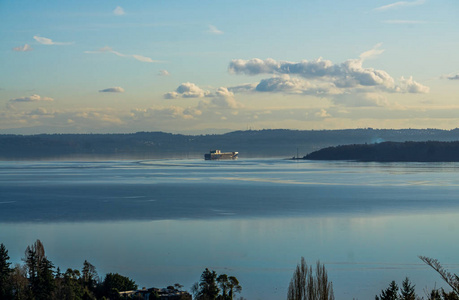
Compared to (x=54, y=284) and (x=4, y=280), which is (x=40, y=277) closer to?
(x=54, y=284)

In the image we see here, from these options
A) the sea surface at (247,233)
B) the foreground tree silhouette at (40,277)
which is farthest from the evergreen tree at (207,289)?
the foreground tree silhouette at (40,277)

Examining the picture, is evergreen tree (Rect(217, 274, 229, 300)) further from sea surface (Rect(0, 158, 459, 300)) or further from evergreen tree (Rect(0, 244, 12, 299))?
evergreen tree (Rect(0, 244, 12, 299))

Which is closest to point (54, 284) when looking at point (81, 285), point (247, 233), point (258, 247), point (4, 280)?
point (81, 285)

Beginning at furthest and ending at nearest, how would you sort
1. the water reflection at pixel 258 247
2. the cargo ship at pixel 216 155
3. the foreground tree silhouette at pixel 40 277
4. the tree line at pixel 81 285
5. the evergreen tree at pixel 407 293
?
the cargo ship at pixel 216 155
the water reflection at pixel 258 247
the foreground tree silhouette at pixel 40 277
the tree line at pixel 81 285
the evergreen tree at pixel 407 293

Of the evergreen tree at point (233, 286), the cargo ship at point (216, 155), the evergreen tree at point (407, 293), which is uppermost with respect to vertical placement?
the cargo ship at point (216, 155)

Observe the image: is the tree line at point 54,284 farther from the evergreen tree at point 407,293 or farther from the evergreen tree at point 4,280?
the evergreen tree at point 407,293

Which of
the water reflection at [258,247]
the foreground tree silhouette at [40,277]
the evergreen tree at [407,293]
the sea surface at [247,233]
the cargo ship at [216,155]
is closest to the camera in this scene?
the evergreen tree at [407,293]

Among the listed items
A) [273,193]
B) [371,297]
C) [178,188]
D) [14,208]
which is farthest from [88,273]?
[178,188]
